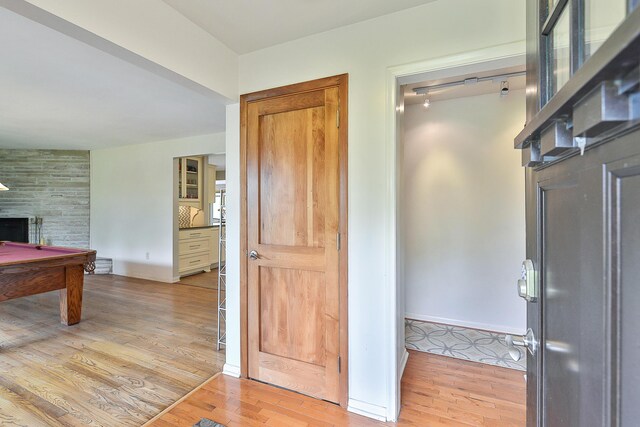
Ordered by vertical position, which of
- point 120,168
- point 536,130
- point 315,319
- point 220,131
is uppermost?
point 220,131

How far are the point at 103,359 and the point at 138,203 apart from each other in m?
3.56

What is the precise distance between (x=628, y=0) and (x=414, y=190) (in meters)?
3.04

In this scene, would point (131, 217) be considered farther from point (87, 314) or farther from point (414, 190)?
point (414, 190)

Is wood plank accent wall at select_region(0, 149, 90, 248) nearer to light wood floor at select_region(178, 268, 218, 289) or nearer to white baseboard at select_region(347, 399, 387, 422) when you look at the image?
light wood floor at select_region(178, 268, 218, 289)

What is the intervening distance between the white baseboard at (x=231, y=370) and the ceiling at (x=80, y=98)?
202 centimetres

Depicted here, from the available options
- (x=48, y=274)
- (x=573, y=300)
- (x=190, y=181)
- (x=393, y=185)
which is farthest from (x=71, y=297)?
(x=573, y=300)

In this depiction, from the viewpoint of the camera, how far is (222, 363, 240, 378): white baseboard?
221cm

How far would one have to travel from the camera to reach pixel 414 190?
3354mm

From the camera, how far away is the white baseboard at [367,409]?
1.76 m

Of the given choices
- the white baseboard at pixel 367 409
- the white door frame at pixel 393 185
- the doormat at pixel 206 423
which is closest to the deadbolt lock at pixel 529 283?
the white door frame at pixel 393 185

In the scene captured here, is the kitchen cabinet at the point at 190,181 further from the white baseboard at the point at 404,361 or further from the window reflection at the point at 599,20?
the window reflection at the point at 599,20

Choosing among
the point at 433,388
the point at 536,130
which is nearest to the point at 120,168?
the point at 433,388

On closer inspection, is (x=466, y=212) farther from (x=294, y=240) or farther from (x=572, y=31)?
(x=572, y=31)

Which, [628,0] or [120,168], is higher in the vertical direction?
[120,168]
